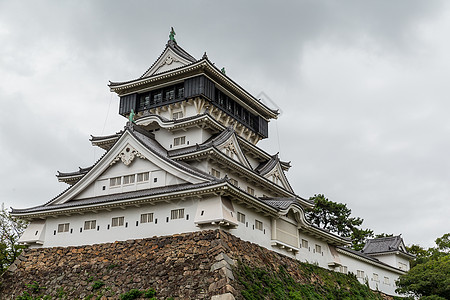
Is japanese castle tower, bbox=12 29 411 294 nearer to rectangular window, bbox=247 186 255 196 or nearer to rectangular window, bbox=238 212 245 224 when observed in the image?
rectangular window, bbox=238 212 245 224

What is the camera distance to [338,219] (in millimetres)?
55281

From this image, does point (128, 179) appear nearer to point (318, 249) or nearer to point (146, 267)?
point (146, 267)

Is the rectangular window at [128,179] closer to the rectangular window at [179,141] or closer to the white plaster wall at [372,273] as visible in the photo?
the rectangular window at [179,141]

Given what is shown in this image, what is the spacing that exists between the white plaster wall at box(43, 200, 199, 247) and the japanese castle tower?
51 mm

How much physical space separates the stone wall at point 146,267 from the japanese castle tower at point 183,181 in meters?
0.62

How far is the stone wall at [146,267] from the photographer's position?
19.4 metres

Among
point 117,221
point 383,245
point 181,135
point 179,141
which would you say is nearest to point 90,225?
point 117,221

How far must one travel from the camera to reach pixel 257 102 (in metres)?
34.2

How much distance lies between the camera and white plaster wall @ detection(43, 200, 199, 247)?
71.9 ft

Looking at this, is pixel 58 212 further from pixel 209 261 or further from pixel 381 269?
pixel 381 269

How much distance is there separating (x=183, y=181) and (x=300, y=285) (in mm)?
8094

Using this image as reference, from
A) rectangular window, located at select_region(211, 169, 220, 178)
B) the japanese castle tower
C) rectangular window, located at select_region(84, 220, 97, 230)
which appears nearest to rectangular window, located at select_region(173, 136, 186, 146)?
the japanese castle tower

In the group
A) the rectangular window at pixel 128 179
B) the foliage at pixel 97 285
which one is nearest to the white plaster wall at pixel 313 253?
the rectangular window at pixel 128 179

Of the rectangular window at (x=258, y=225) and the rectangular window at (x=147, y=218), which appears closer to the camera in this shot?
the rectangular window at (x=147, y=218)
